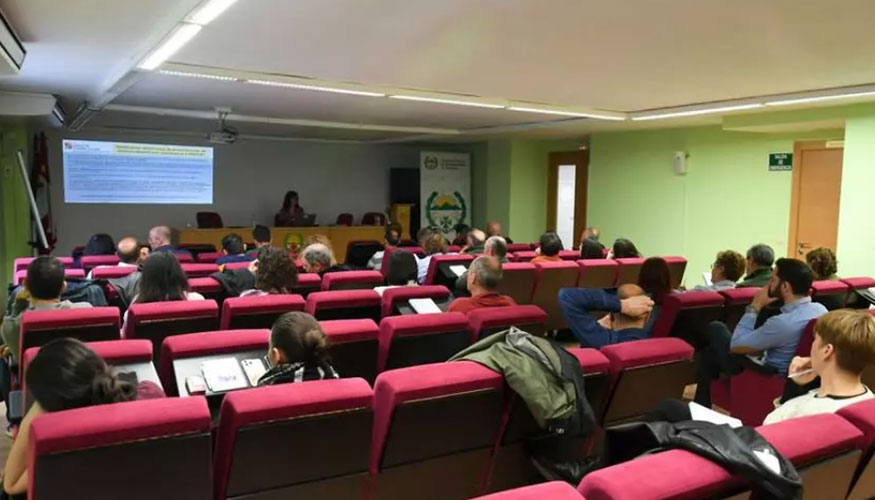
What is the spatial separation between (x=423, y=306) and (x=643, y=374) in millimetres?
1604

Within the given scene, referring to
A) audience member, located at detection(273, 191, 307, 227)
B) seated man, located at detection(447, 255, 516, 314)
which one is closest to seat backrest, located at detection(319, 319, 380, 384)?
seated man, located at detection(447, 255, 516, 314)

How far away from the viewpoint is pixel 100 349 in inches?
93.0

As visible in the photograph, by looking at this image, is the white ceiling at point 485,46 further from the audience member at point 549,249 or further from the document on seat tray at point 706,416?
the document on seat tray at point 706,416

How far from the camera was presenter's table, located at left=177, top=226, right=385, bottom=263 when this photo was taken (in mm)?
10516

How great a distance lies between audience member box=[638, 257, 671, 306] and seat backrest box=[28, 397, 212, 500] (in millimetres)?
2935

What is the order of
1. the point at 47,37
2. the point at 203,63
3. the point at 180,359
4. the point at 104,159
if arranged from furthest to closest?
the point at 104,159
the point at 203,63
the point at 47,37
the point at 180,359

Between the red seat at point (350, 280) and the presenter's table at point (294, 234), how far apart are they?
6081 millimetres

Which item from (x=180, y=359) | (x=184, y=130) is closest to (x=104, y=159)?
(x=184, y=130)

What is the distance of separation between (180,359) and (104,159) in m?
9.85

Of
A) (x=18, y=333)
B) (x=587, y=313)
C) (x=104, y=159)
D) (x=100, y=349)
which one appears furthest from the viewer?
(x=104, y=159)

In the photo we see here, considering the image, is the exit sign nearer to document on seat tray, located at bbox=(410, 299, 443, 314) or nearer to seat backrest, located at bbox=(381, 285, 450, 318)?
seat backrest, located at bbox=(381, 285, 450, 318)

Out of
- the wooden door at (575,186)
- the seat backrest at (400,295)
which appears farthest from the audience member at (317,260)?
the wooden door at (575,186)

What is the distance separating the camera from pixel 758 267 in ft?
16.6

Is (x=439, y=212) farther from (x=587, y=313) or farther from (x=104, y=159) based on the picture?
(x=587, y=313)
